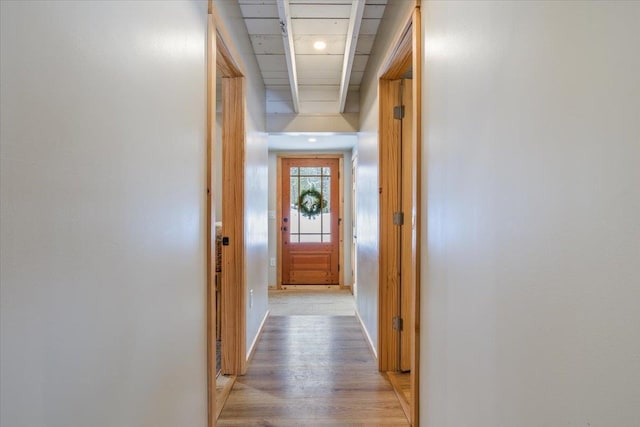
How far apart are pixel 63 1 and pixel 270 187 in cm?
555

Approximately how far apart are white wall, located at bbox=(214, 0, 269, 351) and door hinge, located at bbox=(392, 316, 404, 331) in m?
1.12

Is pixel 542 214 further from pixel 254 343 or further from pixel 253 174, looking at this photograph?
pixel 254 343

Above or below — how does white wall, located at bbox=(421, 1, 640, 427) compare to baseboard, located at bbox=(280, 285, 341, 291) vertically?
above

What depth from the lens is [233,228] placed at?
8.68 feet

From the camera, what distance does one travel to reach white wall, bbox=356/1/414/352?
2520 mm

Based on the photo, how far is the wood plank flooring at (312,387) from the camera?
2121 millimetres

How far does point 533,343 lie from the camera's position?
32.3 inches

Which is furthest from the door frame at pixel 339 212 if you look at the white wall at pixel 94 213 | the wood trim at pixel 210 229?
the white wall at pixel 94 213

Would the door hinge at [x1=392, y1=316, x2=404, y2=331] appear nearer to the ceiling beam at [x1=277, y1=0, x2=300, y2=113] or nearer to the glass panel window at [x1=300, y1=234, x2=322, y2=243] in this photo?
the ceiling beam at [x1=277, y1=0, x2=300, y2=113]

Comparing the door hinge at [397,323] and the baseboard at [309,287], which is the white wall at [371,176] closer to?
the door hinge at [397,323]

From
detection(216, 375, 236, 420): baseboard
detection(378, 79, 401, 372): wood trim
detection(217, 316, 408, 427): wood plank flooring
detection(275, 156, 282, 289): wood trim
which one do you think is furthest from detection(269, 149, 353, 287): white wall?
detection(216, 375, 236, 420): baseboard

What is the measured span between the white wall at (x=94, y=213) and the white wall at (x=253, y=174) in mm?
1208

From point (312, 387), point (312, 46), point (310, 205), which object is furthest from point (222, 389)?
point (310, 205)

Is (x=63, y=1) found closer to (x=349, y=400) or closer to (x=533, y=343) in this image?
(x=533, y=343)
